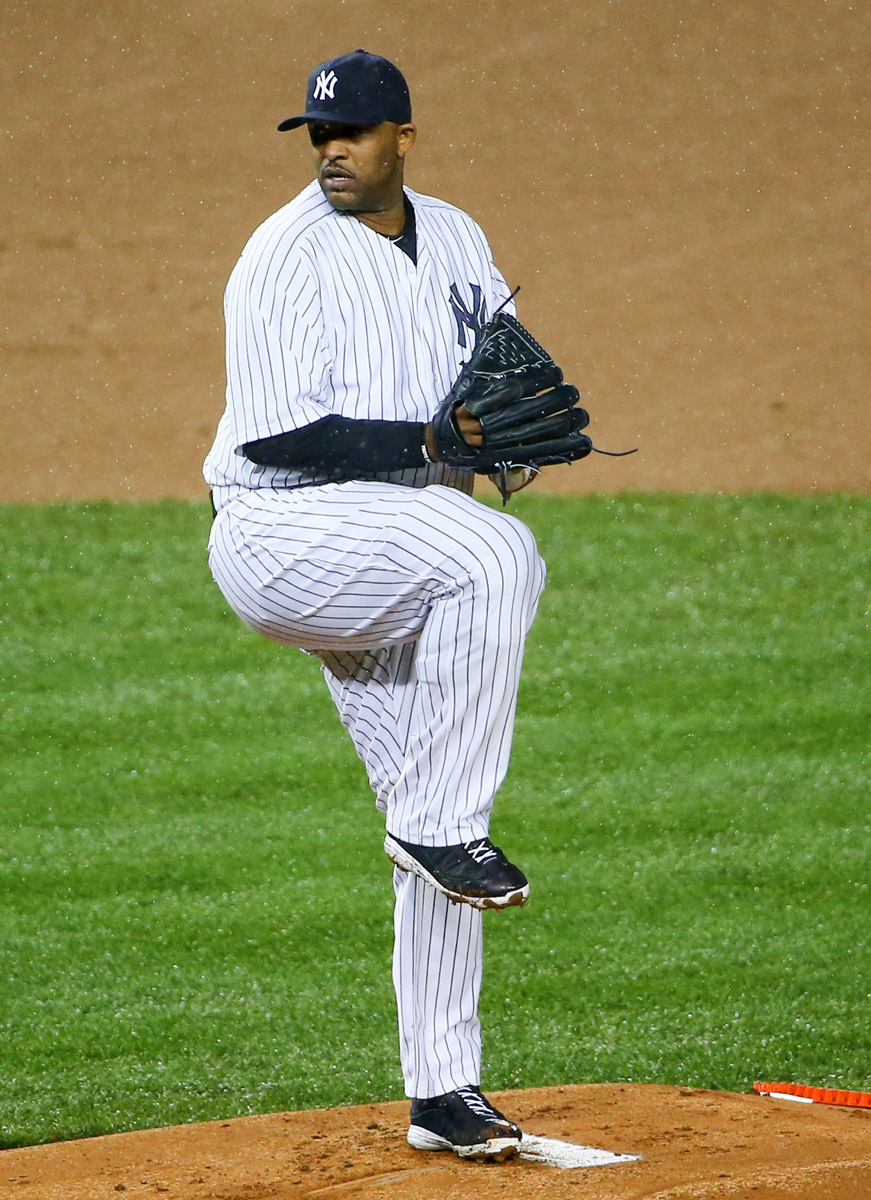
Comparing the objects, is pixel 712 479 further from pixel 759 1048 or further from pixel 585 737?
pixel 759 1048

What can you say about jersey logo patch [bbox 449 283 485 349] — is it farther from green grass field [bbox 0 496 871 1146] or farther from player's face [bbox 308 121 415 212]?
green grass field [bbox 0 496 871 1146]

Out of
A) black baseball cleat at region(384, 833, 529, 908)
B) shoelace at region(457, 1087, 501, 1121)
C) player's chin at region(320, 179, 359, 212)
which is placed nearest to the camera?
black baseball cleat at region(384, 833, 529, 908)

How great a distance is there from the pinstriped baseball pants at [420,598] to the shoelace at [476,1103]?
55cm

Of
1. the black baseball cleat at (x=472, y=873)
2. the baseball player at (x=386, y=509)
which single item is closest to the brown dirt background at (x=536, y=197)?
the baseball player at (x=386, y=509)

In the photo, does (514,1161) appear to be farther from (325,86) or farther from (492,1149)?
(325,86)

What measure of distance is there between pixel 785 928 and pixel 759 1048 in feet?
3.39

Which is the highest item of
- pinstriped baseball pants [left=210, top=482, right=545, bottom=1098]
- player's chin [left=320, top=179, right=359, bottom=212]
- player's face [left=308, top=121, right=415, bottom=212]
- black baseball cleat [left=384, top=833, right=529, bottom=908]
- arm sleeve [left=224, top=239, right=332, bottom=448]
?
player's face [left=308, top=121, right=415, bottom=212]

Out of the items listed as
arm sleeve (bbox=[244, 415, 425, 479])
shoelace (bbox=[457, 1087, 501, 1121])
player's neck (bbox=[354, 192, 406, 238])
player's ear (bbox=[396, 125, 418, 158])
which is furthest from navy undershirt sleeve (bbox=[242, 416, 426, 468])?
shoelace (bbox=[457, 1087, 501, 1121])

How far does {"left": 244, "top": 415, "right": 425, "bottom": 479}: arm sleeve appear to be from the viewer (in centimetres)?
279

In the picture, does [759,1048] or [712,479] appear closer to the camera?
[759,1048]

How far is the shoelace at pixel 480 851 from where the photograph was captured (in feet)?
8.96

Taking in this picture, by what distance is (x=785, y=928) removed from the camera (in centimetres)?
537

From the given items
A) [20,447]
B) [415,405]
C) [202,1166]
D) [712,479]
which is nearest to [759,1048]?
[202,1166]

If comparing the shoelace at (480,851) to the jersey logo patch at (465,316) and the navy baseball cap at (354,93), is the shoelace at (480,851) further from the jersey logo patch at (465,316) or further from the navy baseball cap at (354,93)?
the navy baseball cap at (354,93)
